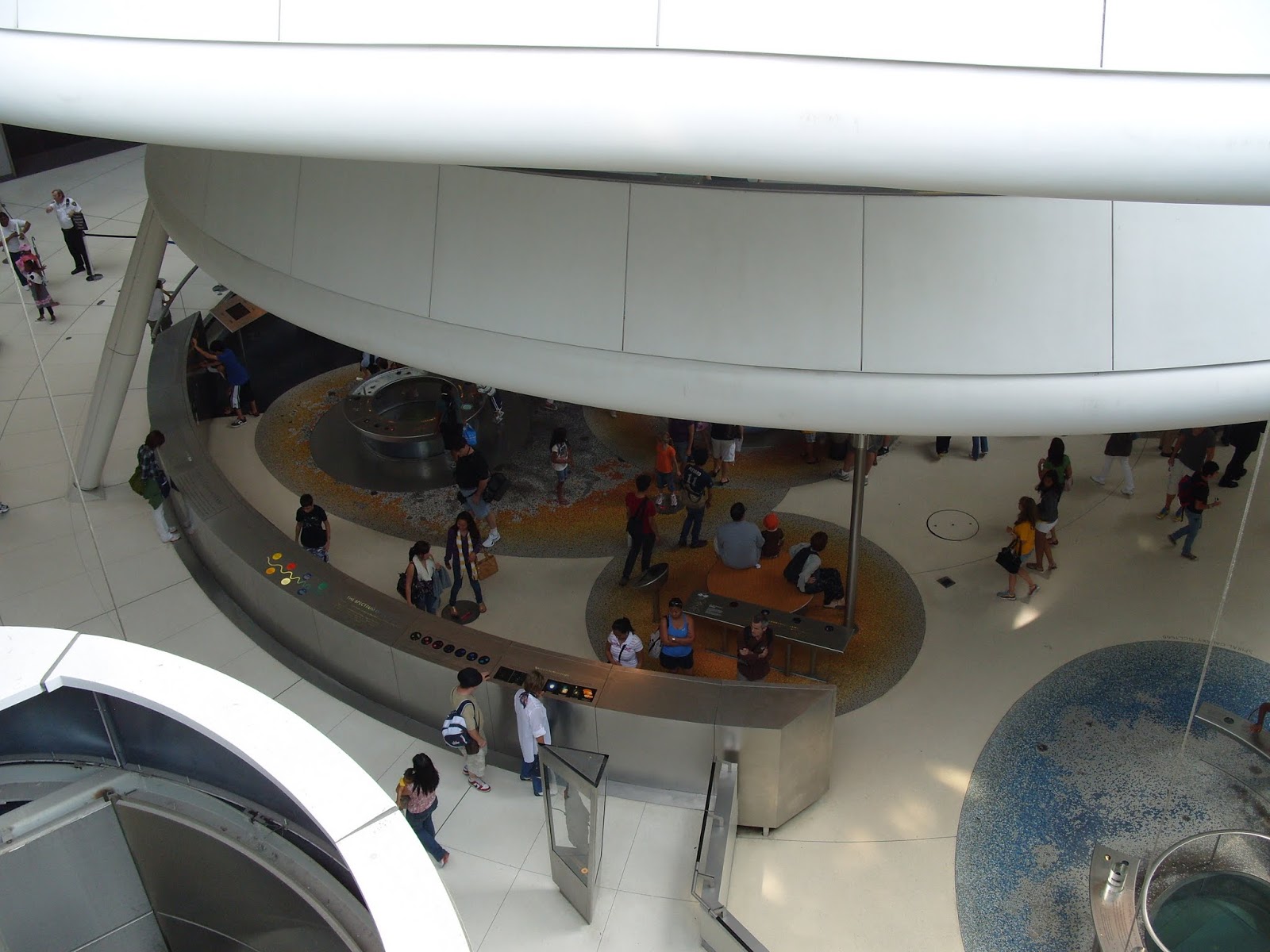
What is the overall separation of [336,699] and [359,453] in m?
6.35

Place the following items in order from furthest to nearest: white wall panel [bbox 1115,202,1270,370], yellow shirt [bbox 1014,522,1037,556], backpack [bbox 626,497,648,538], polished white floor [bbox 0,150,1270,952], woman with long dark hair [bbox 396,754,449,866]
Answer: backpack [bbox 626,497,648,538]
yellow shirt [bbox 1014,522,1037,556]
polished white floor [bbox 0,150,1270,952]
woman with long dark hair [bbox 396,754,449,866]
white wall panel [bbox 1115,202,1270,370]


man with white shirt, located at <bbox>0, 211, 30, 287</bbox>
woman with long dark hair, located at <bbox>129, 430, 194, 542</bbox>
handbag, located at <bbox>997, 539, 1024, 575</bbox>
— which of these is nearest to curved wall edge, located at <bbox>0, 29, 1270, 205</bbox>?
handbag, located at <bbox>997, 539, 1024, 575</bbox>

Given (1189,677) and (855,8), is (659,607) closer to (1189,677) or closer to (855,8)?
(1189,677)

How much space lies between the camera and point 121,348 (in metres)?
15.2

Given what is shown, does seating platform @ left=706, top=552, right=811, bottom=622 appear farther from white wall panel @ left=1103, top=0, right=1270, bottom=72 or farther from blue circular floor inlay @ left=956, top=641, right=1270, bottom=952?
white wall panel @ left=1103, top=0, right=1270, bottom=72

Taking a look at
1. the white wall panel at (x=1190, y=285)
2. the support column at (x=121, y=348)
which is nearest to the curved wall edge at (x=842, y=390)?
the white wall panel at (x=1190, y=285)

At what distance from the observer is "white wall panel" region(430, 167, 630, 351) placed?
920 centimetres

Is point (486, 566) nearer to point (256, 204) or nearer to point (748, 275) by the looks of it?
point (256, 204)

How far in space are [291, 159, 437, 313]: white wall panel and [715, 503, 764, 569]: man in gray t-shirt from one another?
18.8 feet

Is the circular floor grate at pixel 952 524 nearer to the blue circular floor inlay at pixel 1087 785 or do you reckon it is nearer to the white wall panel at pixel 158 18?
the blue circular floor inlay at pixel 1087 785

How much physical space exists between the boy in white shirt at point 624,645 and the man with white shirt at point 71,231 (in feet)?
56.7

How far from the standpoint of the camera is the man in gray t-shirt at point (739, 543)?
1405 centimetres

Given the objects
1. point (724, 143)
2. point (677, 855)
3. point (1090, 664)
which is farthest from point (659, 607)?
point (724, 143)

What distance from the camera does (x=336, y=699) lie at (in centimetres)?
1246
